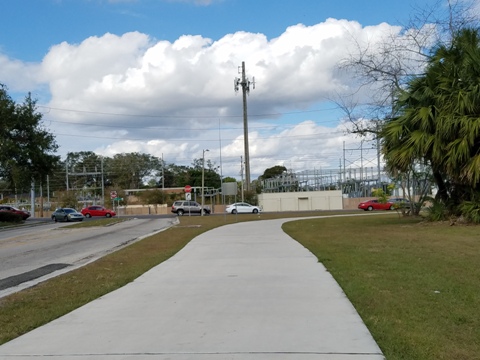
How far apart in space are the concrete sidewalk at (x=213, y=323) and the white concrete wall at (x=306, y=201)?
61560mm

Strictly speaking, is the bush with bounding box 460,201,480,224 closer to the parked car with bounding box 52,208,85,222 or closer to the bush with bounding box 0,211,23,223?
the parked car with bounding box 52,208,85,222

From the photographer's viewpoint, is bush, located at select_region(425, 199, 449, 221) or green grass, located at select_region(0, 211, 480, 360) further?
bush, located at select_region(425, 199, 449, 221)

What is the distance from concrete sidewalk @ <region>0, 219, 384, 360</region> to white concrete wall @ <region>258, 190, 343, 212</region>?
202ft

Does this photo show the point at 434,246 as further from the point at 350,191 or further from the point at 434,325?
the point at 350,191

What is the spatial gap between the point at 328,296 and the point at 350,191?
233 ft

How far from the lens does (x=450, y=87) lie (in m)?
23.4

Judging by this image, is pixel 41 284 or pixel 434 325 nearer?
pixel 434 325

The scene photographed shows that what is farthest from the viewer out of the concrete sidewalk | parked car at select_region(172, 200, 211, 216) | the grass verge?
parked car at select_region(172, 200, 211, 216)

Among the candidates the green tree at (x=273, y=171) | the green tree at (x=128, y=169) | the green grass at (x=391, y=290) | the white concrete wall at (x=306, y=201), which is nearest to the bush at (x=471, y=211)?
the green grass at (x=391, y=290)

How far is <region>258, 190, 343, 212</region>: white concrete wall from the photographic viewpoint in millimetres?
72000

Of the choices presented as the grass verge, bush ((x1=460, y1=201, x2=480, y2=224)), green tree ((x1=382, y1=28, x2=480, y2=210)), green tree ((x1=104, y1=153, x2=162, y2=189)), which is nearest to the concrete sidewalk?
the grass verge

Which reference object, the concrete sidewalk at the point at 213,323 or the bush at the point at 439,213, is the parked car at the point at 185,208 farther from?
the concrete sidewalk at the point at 213,323

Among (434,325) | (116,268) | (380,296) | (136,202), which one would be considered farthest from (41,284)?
(136,202)

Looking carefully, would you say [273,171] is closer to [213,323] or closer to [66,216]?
[66,216]
